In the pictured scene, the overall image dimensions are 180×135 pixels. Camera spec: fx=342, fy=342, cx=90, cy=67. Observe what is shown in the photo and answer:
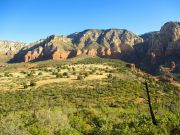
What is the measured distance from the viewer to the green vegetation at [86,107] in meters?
47.3

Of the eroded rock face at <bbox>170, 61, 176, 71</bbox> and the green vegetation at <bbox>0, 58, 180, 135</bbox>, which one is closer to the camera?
the green vegetation at <bbox>0, 58, 180, 135</bbox>

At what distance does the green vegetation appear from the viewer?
4734 cm

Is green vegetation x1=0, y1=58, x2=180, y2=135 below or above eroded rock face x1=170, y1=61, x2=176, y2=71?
below

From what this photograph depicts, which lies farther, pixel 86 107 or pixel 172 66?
pixel 172 66

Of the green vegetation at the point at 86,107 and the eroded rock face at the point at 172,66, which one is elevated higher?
the eroded rock face at the point at 172,66

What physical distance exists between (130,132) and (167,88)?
7961 centimetres

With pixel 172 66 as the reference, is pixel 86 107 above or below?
below

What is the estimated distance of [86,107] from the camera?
8156 centimetres

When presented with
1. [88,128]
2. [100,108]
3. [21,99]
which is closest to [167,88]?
[100,108]

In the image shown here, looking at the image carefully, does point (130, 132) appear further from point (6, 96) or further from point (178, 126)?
point (6, 96)

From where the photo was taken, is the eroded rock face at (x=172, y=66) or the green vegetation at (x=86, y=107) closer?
the green vegetation at (x=86, y=107)

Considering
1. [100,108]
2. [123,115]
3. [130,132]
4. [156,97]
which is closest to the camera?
[130,132]

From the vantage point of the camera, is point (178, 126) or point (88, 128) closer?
point (178, 126)

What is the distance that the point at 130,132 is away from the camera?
4331 centimetres
